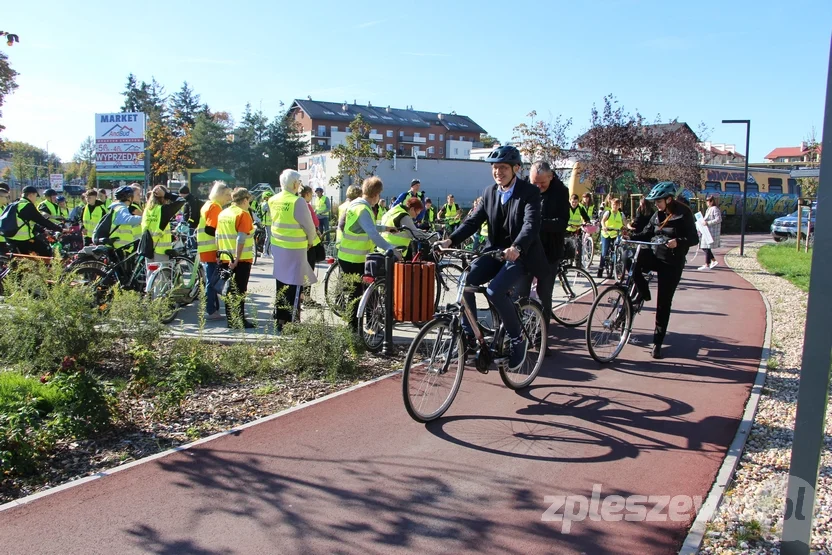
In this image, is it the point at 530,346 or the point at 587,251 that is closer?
the point at 530,346

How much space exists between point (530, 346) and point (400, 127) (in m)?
107

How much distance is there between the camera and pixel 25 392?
506 centimetres

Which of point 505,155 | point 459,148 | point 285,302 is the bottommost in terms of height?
point 285,302

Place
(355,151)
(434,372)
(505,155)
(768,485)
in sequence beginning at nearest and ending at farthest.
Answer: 1. (768,485)
2. (434,372)
3. (505,155)
4. (355,151)

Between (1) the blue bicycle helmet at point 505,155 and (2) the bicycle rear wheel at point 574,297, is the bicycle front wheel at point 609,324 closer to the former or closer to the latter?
(2) the bicycle rear wheel at point 574,297

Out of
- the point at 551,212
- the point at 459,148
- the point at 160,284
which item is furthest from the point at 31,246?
the point at 459,148

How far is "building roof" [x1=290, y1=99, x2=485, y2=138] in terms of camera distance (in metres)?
102

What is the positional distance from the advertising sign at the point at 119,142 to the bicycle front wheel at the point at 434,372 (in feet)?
59.2

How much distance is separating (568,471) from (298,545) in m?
1.91

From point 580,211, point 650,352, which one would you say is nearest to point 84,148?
point 580,211

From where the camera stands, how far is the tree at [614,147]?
1077 inches

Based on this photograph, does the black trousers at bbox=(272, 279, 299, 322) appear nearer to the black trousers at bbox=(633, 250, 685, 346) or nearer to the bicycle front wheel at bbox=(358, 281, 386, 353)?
the bicycle front wheel at bbox=(358, 281, 386, 353)

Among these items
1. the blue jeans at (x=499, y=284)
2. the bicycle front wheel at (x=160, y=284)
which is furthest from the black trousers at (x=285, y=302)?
the blue jeans at (x=499, y=284)

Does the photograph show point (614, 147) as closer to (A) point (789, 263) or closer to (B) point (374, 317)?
(A) point (789, 263)
